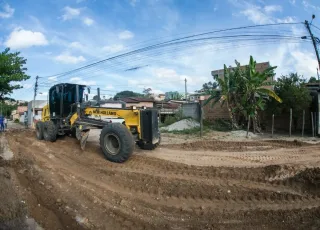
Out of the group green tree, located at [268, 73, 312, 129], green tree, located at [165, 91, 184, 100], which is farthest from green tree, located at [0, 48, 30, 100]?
green tree, located at [165, 91, 184, 100]

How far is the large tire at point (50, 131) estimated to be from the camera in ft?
40.8

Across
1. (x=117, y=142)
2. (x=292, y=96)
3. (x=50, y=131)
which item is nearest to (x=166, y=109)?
(x=292, y=96)

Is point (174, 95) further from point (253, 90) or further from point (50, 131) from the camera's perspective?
point (50, 131)

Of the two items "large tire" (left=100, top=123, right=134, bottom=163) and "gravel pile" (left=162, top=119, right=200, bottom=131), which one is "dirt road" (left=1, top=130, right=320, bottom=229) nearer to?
"large tire" (left=100, top=123, right=134, bottom=163)

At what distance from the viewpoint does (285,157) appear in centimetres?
955

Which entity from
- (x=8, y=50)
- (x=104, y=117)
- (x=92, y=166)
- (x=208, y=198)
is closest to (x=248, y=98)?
(x=104, y=117)

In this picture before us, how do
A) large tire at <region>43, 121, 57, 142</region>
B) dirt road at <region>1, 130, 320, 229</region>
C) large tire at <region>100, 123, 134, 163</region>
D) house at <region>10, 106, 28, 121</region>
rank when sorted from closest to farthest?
dirt road at <region>1, 130, 320, 229</region> → large tire at <region>100, 123, 134, 163</region> → large tire at <region>43, 121, 57, 142</region> → house at <region>10, 106, 28, 121</region>

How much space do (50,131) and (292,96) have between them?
14.9 m

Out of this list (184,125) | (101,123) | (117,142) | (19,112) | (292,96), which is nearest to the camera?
(117,142)

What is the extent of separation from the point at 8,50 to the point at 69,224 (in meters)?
24.7

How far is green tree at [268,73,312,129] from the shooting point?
18.3 meters

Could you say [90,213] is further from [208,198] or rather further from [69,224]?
[208,198]

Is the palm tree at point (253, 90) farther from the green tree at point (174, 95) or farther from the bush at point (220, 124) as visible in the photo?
the green tree at point (174, 95)

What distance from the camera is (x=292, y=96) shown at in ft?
60.5
